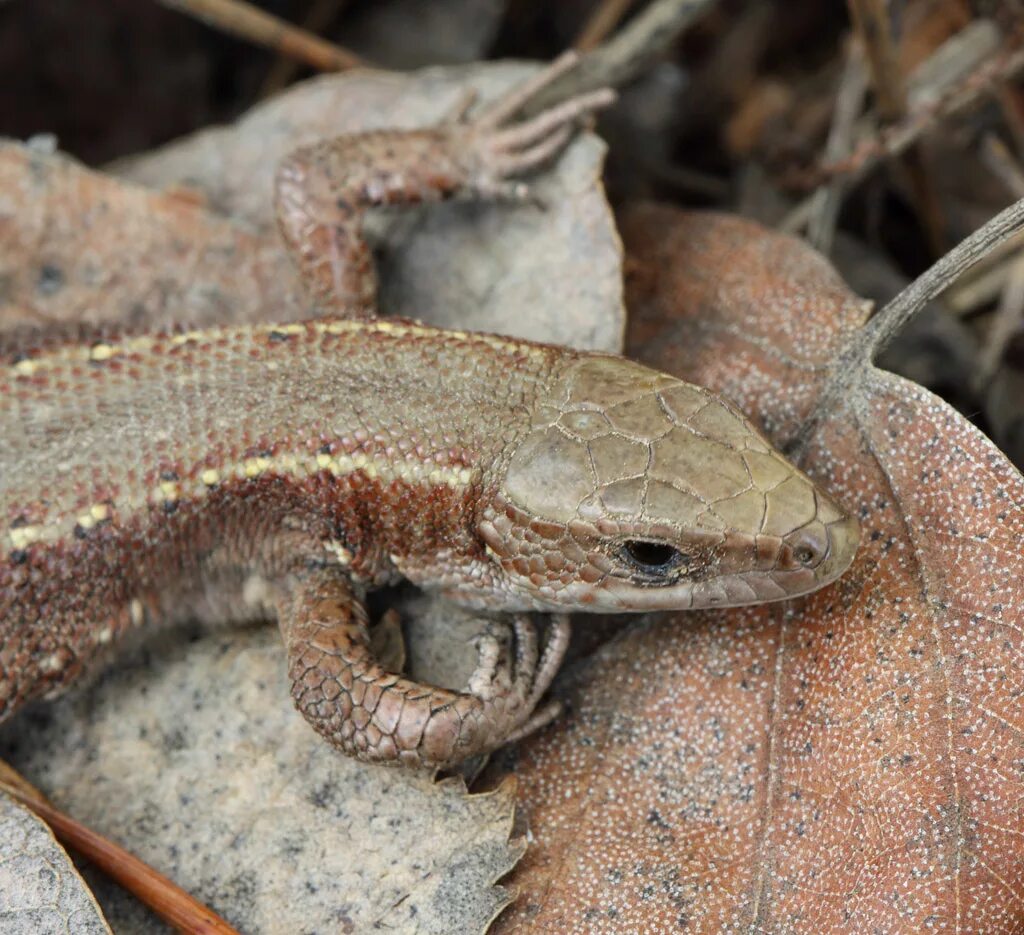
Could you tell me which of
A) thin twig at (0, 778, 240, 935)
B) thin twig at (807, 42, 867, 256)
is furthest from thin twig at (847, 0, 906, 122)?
thin twig at (0, 778, 240, 935)

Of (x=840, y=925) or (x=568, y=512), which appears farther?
(x=568, y=512)

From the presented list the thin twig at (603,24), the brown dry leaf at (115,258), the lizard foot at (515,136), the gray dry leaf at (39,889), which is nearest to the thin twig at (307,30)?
the thin twig at (603,24)

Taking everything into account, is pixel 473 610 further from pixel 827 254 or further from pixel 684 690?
pixel 827 254

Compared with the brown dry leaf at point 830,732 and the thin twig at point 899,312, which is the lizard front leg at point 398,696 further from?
the thin twig at point 899,312

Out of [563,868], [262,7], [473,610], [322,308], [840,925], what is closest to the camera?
[840,925]

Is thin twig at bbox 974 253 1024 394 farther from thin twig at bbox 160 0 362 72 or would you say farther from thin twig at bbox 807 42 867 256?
thin twig at bbox 160 0 362 72

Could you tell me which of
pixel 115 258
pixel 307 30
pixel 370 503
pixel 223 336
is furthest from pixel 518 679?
pixel 307 30

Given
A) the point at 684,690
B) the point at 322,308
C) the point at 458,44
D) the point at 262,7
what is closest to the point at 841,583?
the point at 684,690
